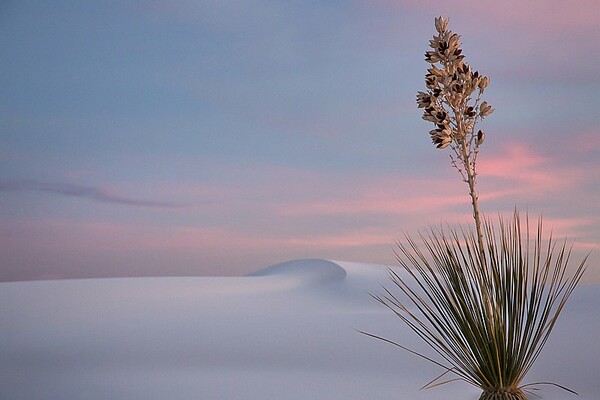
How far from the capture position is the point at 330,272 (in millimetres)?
8305

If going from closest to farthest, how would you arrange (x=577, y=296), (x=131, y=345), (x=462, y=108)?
(x=462, y=108)
(x=131, y=345)
(x=577, y=296)

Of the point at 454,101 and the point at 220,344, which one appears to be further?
the point at 220,344

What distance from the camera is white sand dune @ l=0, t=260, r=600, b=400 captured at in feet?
11.8

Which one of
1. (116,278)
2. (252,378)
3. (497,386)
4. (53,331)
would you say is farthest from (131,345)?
(497,386)

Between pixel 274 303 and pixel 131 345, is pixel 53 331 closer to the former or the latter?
pixel 131 345

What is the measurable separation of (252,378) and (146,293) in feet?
11.0

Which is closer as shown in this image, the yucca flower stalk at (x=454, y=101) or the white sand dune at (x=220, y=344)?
the yucca flower stalk at (x=454, y=101)

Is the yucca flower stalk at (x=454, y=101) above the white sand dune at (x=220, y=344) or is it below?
above

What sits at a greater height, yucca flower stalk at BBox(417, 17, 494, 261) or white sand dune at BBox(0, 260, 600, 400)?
yucca flower stalk at BBox(417, 17, 494, 261)

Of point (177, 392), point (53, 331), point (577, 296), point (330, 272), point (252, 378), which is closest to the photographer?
point (177, 392)

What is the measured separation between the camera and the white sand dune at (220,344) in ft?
11.8

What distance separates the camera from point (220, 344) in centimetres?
482

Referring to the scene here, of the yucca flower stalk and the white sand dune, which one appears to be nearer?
the yucca flower stalk

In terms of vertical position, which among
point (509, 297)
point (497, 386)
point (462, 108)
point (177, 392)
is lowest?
point (177, 392)
